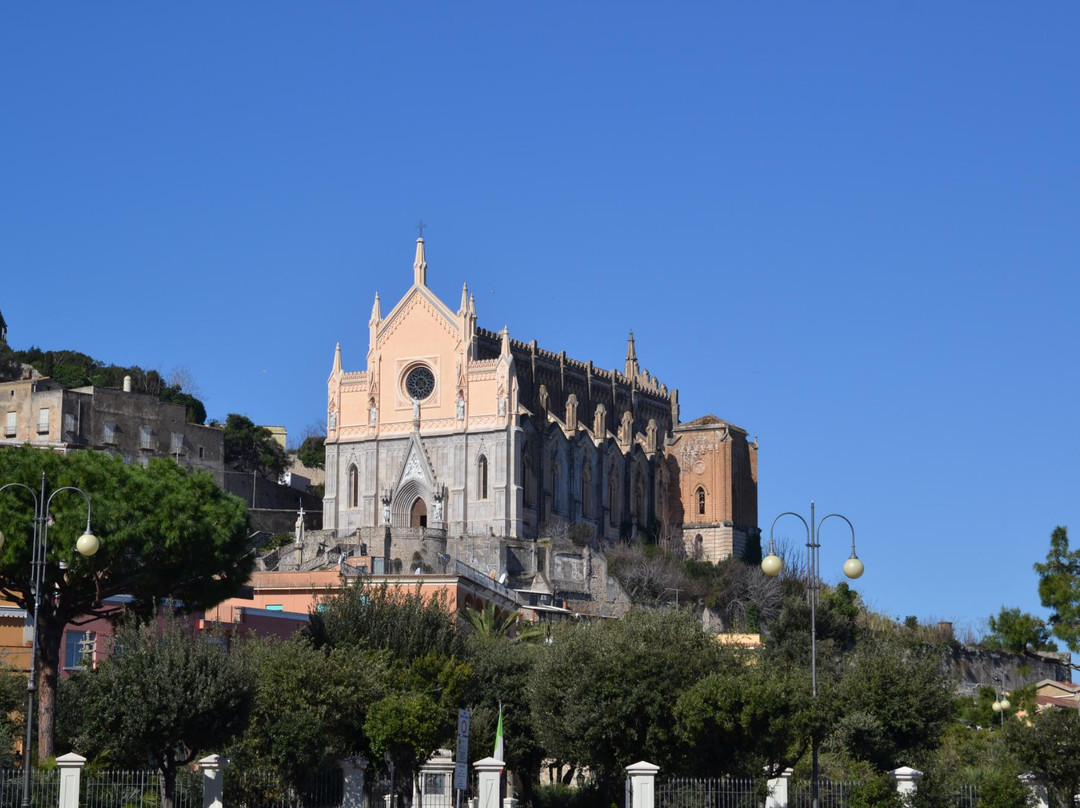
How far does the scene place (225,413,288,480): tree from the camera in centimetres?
11638

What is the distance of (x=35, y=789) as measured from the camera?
108 feet

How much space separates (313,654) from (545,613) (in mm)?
35180

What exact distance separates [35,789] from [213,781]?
3234 millimetres

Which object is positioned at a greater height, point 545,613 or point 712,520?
point 712,520

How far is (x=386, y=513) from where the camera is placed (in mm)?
93562

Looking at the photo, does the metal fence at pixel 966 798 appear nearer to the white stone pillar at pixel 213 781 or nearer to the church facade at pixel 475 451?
the white stone pillar at pixel 213 781

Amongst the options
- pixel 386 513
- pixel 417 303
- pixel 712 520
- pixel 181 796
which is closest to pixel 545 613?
pixel 386 513

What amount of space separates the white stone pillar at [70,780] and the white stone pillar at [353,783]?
6916mm

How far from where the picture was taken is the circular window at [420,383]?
315ft

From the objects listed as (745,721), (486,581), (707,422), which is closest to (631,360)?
(707,422)

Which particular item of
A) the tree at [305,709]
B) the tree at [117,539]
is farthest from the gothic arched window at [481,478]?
the tree at [305,709]

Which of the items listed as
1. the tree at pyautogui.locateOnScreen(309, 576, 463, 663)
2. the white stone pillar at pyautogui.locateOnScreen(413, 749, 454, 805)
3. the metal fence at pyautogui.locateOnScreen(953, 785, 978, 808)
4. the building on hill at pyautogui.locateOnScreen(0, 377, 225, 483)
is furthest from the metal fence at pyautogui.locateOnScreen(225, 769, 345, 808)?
the building on hill at pyautogui.locateOnScreen(0, 377, 225, 483)

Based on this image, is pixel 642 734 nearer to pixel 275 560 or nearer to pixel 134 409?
pixel 275 560

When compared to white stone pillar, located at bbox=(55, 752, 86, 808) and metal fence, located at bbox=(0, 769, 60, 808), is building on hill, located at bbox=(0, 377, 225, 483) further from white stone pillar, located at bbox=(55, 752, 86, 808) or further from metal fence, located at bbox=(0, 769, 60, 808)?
white stone pillar, located at bbox=(55, 752, 86, 808)
